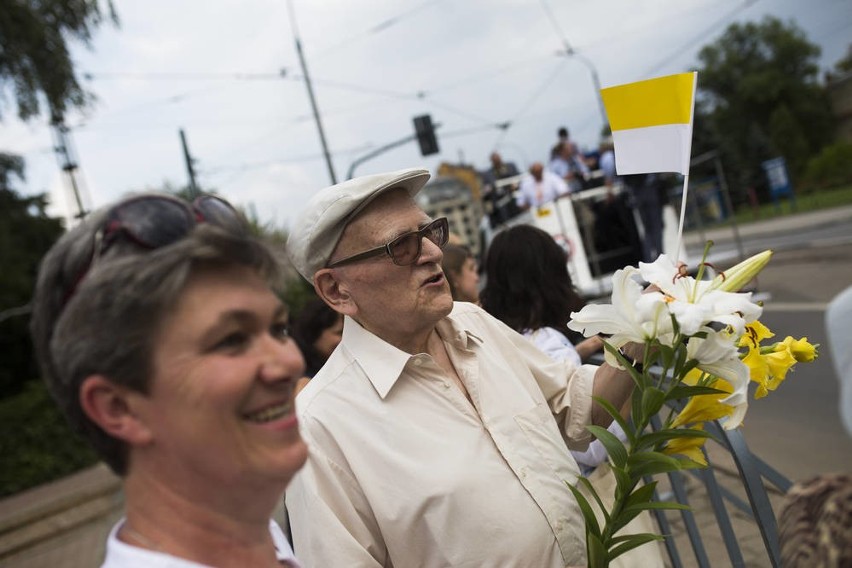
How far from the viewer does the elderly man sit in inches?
73.2

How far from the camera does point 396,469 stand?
1.88m

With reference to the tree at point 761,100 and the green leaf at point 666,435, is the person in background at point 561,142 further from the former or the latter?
the tree at point 761,100

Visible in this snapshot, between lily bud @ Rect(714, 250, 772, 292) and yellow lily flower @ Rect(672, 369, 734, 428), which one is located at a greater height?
lily bud @ Rect(714, 250, 772, 292)

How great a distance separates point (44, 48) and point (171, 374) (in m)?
14.7

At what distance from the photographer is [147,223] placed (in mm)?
1173

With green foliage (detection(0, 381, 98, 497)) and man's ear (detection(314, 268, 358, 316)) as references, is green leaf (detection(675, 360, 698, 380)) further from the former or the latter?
green foliage (detection(0, 381, 98, 497))

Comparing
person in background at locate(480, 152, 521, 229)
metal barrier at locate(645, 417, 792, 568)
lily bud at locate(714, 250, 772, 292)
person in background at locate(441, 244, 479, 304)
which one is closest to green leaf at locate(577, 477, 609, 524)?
metal barrier at locate(645, 417, 792, 568)

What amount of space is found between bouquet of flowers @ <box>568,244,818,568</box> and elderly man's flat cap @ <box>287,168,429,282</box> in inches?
28.2

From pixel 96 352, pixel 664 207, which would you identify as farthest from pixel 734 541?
pixel 664 207

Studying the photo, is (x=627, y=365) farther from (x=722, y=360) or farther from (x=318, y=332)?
(x=318, y=332)

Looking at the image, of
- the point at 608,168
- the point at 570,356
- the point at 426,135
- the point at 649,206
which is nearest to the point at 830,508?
the point at 570,356

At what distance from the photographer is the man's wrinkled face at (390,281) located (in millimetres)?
2164

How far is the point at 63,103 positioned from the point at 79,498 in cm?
737

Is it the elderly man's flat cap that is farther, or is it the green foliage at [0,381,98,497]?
the green foliage at [0,381,98,497]
